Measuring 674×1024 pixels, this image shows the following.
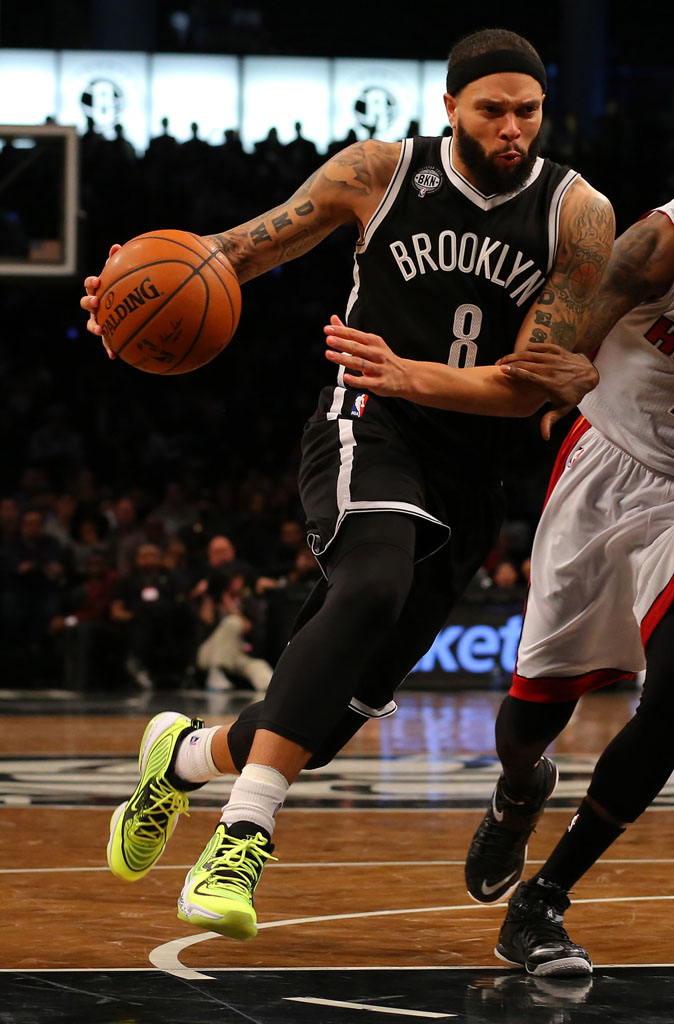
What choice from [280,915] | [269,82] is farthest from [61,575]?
[269,82]

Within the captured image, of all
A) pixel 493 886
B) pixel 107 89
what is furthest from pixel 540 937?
pixel 107 89

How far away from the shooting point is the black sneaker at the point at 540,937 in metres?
3.30

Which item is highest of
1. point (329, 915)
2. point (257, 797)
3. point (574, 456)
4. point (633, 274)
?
point (633, 274)

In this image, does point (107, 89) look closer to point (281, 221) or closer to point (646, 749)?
point (281, 221)

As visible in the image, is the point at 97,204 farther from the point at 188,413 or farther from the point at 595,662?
the point at 595,662

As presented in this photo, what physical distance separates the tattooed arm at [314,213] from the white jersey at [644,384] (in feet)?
2.32

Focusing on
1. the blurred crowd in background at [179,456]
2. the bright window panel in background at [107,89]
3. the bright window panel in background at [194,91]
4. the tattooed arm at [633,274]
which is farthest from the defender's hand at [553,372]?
the bright window panel in background at [194,91]

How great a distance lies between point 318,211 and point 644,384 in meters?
0.94

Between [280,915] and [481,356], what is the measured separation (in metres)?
1.63

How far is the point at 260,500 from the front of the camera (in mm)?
13414

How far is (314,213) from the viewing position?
3.58m

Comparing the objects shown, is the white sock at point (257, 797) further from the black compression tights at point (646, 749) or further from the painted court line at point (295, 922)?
the black compression tights at point (646, 749)

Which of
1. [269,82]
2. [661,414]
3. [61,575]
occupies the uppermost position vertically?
[269,82]

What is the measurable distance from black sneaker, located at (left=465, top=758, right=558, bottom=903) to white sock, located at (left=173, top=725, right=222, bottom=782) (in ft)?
2.48
